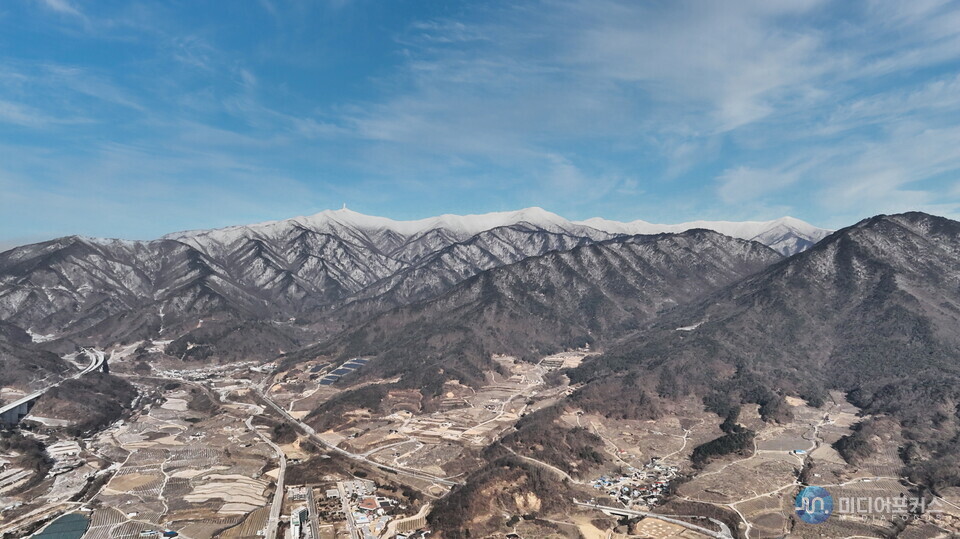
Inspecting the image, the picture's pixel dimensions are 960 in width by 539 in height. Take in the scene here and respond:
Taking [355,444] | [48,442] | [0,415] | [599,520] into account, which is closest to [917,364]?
[599,520]

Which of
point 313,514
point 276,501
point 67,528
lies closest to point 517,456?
point 313,514

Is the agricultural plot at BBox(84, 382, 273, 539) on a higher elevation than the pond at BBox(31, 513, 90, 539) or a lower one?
higher

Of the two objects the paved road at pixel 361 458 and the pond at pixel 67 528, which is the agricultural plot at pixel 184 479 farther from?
the paved road at pixel 361 458

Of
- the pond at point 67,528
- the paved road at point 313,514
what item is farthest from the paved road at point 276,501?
the pond at point 67,528

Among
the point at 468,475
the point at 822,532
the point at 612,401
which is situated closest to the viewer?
the point at 822,532

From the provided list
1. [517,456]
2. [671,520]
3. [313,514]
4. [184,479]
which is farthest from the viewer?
[517,456]

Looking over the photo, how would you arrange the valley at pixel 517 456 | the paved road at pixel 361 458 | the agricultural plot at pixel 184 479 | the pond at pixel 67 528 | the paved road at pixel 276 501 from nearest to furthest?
the pond at pixel 67 528
the paved road at pixel 276 501
the valley at pixel 517 456
the agricultural plot at pixel 184 479
the paved road at pixel 361 458

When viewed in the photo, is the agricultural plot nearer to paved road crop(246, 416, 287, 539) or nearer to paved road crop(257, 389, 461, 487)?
paved road crop(246, 416, 287, 539)

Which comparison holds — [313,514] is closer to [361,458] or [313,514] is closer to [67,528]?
[361,458]

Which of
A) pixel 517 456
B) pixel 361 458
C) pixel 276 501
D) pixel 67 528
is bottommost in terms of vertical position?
pixel 67 528

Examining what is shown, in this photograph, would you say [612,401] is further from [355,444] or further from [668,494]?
[355,444]

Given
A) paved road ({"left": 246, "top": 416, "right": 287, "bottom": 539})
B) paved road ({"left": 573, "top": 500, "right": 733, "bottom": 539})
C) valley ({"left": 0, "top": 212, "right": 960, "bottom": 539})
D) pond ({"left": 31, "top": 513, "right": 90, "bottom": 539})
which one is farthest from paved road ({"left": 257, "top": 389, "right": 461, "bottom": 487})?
pond ({"left": 31, "top": 513, "right": 90, "bottom": 539})
